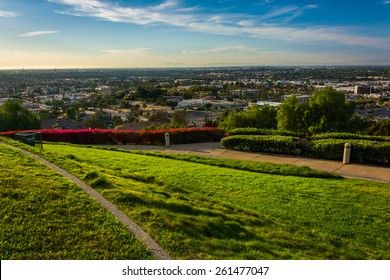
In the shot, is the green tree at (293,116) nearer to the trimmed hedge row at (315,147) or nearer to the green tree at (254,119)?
the green tree at (254,119)

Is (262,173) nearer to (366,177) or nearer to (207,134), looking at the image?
(366,177)

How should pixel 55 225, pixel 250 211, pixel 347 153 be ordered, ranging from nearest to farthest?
pixel 55 225 < pixel 250 211 < pixel 347 153

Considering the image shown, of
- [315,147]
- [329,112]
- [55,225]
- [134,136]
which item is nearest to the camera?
[55,225]

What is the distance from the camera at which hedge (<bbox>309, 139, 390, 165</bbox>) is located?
903 cm

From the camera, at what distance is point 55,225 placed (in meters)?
4.27

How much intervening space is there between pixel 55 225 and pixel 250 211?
312 centimetres

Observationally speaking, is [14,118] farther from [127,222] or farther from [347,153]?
[127,222]

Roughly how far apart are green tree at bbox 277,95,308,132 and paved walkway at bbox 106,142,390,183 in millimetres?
12289

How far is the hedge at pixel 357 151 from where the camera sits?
903 centimetres

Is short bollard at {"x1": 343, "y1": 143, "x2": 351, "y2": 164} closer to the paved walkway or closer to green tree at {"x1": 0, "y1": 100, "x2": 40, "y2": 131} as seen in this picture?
the paved walkway

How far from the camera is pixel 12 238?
12.8 ft

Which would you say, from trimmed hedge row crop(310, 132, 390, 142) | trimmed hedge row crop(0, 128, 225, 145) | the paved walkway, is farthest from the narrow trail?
trimmed hedge row crop(310, 132, 390, 142)

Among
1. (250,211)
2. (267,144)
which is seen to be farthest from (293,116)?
(250,211)
